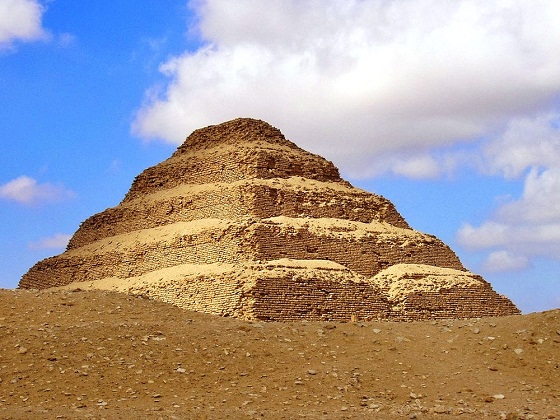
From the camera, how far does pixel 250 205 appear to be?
27516 millimetres

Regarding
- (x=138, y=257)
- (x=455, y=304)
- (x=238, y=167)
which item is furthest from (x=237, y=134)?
(x=455, y=304)

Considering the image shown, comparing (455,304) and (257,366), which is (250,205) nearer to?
(455,304)

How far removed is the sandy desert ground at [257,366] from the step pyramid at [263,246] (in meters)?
5.47

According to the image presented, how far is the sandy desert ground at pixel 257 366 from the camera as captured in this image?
1349 centimetres

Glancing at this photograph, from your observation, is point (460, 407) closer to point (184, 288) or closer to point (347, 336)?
point (347, 336)

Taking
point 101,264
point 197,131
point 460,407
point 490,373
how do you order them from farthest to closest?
point 197,131 < point 101,264 < point 490,373 < point 460,407

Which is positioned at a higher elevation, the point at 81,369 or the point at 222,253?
the point at 222,253

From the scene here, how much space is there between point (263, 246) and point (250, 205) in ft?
8.41

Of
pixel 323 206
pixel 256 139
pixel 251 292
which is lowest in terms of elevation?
pixel 251 292

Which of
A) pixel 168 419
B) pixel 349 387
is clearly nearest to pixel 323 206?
pixel 349 387

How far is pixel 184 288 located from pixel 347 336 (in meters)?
9.10

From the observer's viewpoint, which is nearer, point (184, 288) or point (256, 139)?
point (184, 288)

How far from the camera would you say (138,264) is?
2966 centimetres

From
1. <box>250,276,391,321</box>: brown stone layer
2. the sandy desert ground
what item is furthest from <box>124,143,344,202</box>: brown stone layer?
the sandy desert ground
